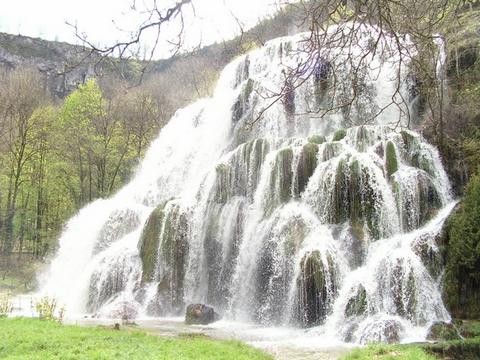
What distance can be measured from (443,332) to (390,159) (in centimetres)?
653

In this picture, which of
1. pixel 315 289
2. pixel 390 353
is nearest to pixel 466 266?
pixel 315 289

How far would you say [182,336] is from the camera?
11.4m

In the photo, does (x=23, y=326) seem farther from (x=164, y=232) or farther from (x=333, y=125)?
(x=333, y=125)

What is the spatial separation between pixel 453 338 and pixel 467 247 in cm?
279

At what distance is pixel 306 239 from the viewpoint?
14.6 meters

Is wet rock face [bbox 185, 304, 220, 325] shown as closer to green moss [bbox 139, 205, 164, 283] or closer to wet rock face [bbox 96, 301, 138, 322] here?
wet rock face [bbox 96, 301, 138, 322]

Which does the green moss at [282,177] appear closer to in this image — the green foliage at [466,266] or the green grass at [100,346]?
the green foliage at [466,266]

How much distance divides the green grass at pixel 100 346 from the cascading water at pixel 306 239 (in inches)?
135

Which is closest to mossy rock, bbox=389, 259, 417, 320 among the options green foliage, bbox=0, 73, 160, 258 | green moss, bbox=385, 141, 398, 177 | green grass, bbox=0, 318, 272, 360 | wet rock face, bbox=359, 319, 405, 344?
wet rock face, bbox=359, 319, 405, 344

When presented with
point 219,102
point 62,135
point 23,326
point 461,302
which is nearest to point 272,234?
point 461,302

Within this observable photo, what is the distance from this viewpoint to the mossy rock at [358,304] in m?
12.1

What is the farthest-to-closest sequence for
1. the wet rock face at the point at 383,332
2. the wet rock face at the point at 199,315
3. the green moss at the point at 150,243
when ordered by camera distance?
the green moss at the point at 150,243 < the wet rock face at the point at 199,315 < the wet rock face at the point at 383,332

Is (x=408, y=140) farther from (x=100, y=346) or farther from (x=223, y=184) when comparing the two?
(x=100, y=346)

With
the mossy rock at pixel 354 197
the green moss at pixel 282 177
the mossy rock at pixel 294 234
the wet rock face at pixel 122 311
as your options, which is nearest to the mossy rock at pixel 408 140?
the mossy rock at pixel 354 197
